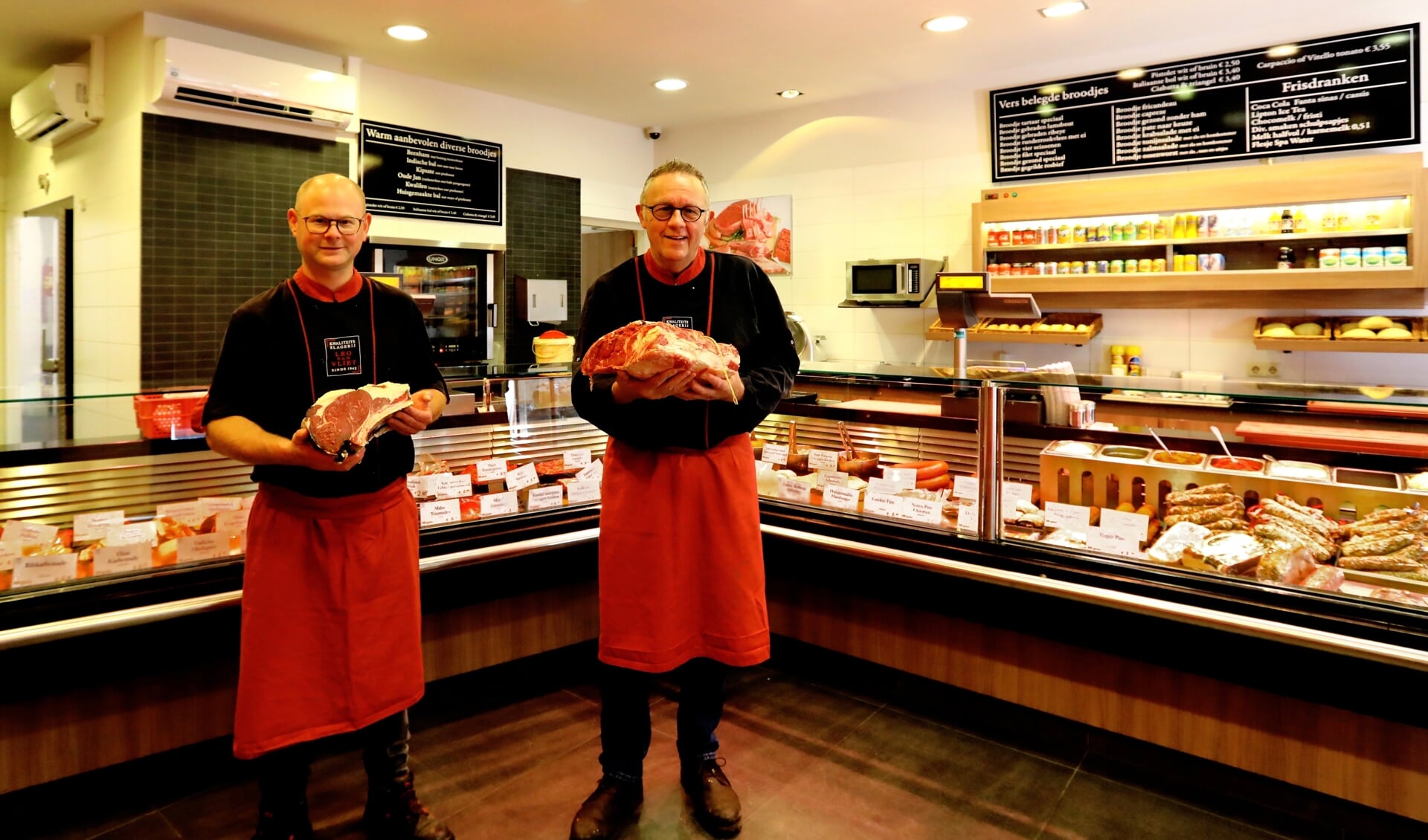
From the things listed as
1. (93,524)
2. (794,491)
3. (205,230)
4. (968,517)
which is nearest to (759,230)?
(205,230)

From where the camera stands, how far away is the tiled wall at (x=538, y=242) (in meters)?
7.07

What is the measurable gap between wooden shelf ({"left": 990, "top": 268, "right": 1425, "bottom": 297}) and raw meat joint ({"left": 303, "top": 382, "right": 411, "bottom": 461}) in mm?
4930

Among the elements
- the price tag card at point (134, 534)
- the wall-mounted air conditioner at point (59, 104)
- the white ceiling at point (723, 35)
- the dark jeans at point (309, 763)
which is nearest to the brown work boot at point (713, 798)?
the dark jeans at point (309, 763)

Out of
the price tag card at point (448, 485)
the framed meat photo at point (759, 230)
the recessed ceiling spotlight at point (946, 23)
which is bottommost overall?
the price tag card at point (448, 485)

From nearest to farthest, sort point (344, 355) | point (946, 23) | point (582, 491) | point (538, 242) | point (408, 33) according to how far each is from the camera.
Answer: point (344, 355), point (582, 491), point (946, 23), point (408, 33), point (538, 242)

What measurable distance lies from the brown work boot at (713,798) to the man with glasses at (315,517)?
679mm

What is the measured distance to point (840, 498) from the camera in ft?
10.1

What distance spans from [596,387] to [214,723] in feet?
4.95

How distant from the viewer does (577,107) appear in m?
7.39

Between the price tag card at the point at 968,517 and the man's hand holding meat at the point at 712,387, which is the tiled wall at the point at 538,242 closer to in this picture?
the price tag card at the point at 968,517

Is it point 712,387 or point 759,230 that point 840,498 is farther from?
point 759,230

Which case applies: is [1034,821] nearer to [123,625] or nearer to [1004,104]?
[123,625]

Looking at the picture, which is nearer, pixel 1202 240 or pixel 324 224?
pixel 324 224

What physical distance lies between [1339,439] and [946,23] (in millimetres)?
3576
